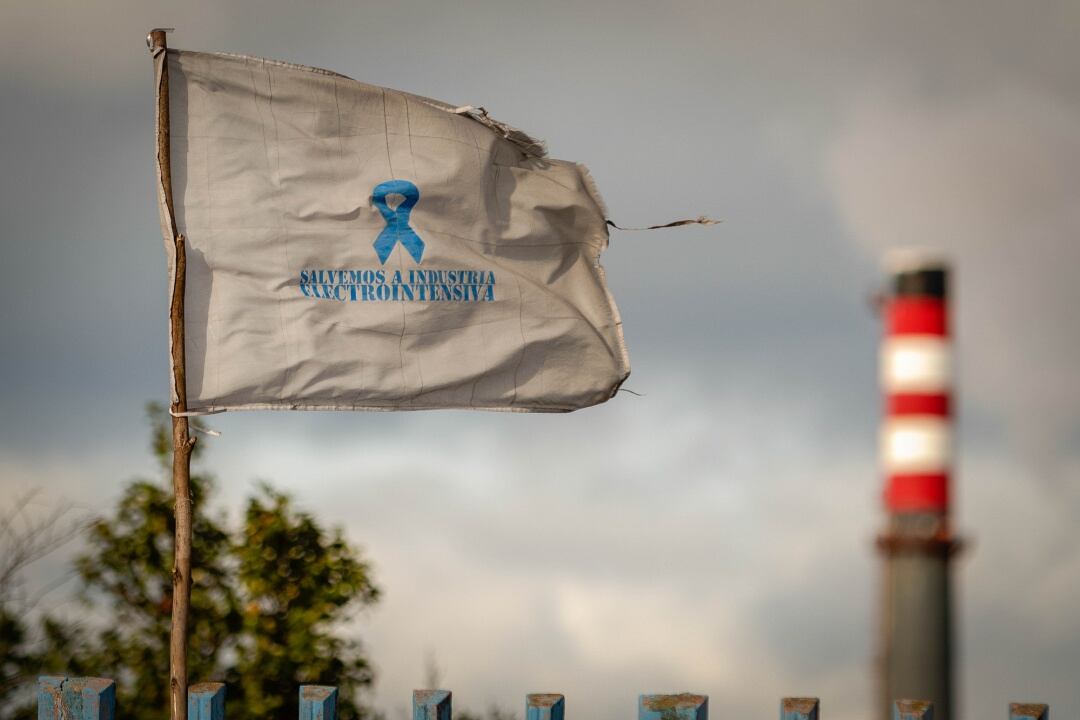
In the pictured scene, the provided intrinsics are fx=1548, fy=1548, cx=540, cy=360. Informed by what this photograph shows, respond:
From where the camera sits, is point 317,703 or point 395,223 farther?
point 395,223

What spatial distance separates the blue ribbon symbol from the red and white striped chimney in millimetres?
5099

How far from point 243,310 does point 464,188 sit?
5.29 ft

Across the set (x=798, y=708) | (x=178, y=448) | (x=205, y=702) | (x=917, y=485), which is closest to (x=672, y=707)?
(x=798, y=708)

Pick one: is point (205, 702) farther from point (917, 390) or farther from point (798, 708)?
point (917, 390)

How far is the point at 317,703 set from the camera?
7.87 m

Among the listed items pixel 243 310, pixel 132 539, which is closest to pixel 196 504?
pixel 132 539

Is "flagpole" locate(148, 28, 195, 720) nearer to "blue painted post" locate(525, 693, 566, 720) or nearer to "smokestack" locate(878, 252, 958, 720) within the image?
"blue painted post" locate(525, 693, 566, 720)

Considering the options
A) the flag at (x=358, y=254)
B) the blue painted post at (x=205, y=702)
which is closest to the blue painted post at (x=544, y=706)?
the blue painted post at (x=205, y=702)

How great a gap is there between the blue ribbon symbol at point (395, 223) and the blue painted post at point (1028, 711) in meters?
4.27

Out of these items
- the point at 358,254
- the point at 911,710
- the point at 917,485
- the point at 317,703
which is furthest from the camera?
the point at 917,485

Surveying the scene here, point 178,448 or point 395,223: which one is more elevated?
point 395,223

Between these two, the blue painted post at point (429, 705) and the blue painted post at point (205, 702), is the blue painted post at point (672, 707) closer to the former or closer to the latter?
the blue painted post at point (429, 705)

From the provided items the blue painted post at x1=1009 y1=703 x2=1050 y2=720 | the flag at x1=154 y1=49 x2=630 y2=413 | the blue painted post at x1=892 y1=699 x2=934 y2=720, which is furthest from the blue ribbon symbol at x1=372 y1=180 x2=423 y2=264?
the blue painted post at x1=1009 y1=703 x2=1050 y2=720

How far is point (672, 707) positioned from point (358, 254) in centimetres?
326
